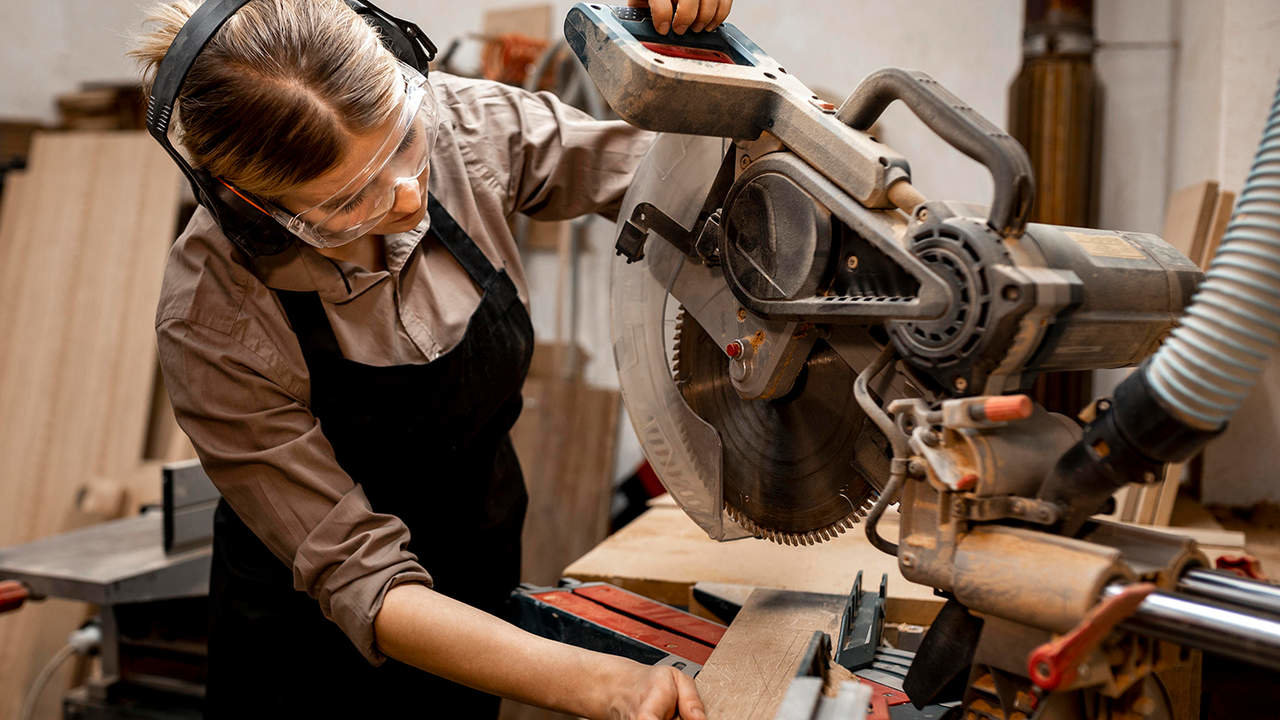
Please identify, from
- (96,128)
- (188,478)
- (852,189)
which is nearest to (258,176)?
(852,189)

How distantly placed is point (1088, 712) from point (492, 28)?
3459 millimetres

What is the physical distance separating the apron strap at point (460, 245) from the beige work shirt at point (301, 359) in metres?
0.02

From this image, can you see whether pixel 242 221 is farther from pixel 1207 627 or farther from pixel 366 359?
pixel 1207 627

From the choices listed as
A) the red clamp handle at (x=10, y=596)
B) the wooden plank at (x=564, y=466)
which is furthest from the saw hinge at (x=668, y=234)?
the wooden plank at (x=564, y=466)

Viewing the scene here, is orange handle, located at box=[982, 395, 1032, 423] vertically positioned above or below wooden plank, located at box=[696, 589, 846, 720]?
above

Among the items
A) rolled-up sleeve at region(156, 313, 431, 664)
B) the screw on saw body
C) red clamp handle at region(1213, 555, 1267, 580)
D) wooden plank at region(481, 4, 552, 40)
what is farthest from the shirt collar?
wooden plank at region(481, 4, 552, 40)

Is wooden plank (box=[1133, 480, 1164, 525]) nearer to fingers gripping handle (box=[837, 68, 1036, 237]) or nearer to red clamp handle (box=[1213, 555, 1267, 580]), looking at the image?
red clamp handle (box=[1213, 555, 1267, 580])

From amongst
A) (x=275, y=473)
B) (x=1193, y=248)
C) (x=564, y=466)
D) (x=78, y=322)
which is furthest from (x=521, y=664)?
(x=78, y=322)

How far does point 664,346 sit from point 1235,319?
742 millimetres

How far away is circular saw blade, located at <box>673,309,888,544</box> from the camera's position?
3.63 feet

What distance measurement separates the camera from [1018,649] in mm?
858

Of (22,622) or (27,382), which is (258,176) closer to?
(22,622)

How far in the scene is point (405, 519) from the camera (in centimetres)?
146

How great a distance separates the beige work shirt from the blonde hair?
15 cm
